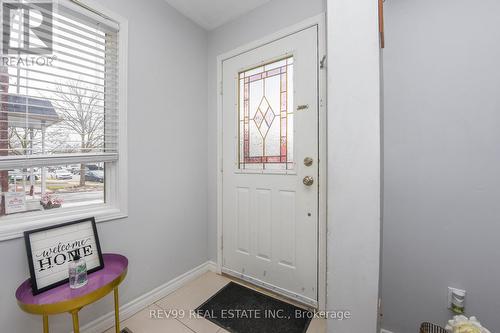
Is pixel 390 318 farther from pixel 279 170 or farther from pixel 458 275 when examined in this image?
pixel 279 170

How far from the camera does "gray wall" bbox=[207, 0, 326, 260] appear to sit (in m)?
1.71

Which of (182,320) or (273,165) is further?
(273,165)

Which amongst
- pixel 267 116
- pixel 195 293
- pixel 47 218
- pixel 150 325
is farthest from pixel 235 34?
pixel 150 325

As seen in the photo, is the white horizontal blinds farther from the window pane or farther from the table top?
the table top

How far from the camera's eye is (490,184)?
3.70ft

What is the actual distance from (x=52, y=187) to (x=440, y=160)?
8.03ft

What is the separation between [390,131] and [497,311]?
1131mm

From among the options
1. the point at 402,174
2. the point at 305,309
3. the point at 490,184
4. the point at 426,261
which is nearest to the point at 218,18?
the point at 402,174

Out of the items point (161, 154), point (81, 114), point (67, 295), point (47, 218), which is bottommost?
point (67, 295)

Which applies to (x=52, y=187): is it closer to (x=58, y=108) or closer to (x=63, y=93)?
(x=58, y=108)

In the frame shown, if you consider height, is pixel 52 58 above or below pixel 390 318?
above

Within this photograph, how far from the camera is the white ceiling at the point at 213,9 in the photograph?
1866 mm

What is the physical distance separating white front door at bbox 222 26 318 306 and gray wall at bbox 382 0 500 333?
52 cm

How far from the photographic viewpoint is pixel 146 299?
171cm
